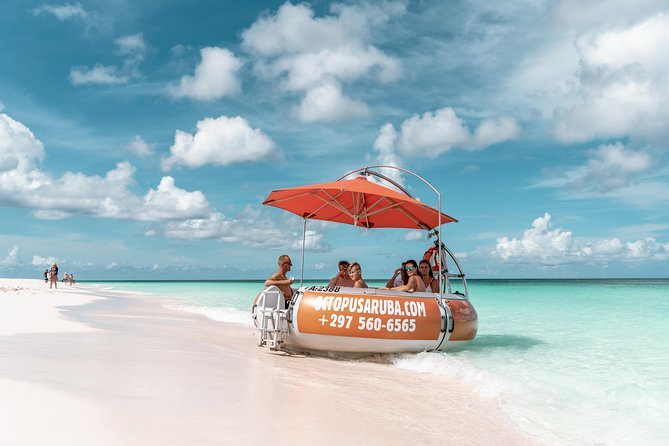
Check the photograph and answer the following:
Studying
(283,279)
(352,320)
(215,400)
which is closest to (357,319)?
(352,320)

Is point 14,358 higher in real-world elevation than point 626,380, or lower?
higher

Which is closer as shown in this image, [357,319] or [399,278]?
[357,319]

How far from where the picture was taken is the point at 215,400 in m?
4.62

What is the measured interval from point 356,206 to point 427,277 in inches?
78.4

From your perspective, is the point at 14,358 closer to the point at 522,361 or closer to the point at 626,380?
the point at 522,361

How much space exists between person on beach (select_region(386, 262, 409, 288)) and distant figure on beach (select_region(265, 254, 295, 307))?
2070mm

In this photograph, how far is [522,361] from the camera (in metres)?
8.98

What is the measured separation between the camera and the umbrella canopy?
8.81 metres

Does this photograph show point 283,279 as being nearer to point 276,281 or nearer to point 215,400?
point 276,281

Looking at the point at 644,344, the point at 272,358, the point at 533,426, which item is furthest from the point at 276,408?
the point at 644,344

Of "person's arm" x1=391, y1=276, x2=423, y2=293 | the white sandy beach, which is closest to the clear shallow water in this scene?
the white sandy beach

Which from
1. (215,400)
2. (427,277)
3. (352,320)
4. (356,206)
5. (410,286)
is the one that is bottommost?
(215,400)

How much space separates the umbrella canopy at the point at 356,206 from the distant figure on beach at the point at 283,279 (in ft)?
4.02

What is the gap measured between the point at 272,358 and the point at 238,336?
10.2 ft
